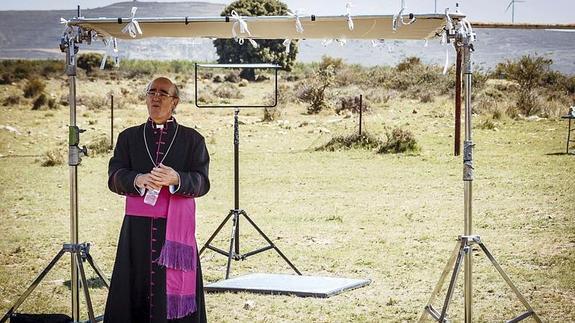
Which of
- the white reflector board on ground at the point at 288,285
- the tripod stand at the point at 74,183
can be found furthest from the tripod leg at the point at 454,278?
the tripod stand at the point at 74,183

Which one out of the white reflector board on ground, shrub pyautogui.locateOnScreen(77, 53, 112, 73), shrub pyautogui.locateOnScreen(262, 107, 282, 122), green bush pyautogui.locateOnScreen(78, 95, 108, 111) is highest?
shrub pyautogui.locateOnScreen(77, 53, 112, 73)

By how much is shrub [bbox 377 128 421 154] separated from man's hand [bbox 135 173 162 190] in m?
10.5

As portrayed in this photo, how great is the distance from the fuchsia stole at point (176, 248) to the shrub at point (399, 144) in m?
10.4

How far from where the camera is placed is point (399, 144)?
589 inches

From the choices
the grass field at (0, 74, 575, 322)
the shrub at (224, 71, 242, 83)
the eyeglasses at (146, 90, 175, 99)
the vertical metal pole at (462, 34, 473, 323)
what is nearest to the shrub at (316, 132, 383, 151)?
the grass field at (0, 74, 575, 322)

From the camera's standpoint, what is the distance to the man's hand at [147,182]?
15.0ft

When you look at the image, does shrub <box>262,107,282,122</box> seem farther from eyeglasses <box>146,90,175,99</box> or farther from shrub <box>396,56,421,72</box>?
eyeglasses <box>146,90,175,99</box>

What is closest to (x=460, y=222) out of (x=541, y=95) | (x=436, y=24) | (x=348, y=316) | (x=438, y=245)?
(x=438, y=245)

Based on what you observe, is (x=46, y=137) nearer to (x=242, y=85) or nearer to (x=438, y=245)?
(x=242, y=85)

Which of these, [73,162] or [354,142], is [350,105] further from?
[73,162]

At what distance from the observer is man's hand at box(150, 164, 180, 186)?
14.9ft

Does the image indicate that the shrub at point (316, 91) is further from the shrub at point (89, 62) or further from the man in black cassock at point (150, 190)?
the man in black cassock at point (150, 190)

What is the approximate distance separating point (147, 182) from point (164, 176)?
3.7 inches

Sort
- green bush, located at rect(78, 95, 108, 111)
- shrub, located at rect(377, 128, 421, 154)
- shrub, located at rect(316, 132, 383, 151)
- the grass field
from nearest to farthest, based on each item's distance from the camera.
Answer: the grass field, shrub, located at rect(377, 128, 421, 154), shrub, located at rect(316, 132, 383, 151), green bush, located at rect(78, 95, 108, 111)
